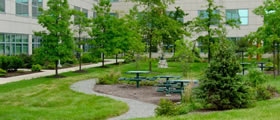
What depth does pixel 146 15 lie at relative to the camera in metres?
29.0

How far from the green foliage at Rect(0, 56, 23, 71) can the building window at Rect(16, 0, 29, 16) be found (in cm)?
726

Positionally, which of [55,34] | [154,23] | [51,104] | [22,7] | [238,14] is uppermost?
[238,14]

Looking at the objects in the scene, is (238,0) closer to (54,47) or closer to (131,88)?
(54,47)

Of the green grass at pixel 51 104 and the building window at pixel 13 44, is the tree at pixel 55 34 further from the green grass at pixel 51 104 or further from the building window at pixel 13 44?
the building window at pixel 13 44

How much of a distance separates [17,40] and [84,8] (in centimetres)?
1666

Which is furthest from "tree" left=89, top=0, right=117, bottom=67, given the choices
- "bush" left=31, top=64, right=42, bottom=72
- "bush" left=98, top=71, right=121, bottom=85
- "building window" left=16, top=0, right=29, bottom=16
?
"bush" left=98, top=71, right=121, bottom=85

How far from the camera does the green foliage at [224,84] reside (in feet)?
36.8

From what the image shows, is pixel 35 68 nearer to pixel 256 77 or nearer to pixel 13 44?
pixel 13 44

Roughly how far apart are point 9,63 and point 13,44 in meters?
6.65

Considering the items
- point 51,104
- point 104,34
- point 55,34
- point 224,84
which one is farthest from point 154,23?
point 224,84

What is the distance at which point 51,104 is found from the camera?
1417 centimetres

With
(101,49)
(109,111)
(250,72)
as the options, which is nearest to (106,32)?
(101,49)

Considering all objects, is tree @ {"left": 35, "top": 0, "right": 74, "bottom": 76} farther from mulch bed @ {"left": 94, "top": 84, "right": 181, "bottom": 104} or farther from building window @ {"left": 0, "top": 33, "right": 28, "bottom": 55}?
building window @ {"left": 0, "top": 33, "right": 28, "bottom": 55}

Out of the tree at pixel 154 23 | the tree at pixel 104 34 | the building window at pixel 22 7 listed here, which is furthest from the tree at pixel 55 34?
the building window at pixel 22 7
